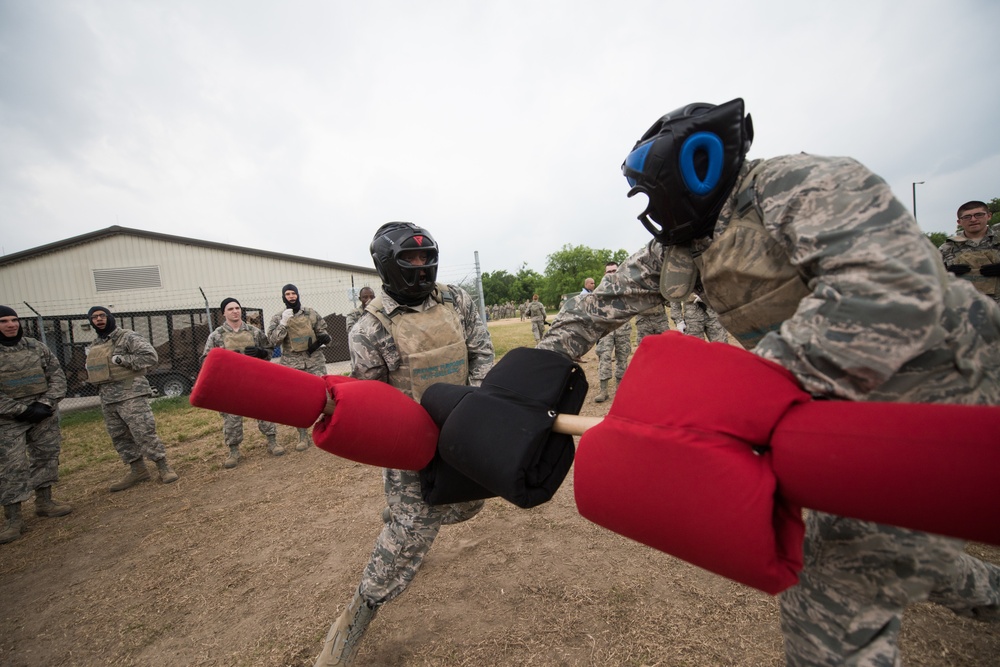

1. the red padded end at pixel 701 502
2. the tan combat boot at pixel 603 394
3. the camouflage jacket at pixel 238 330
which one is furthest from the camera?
the tan combat boot at pixel 603 394

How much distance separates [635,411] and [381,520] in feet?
12.6

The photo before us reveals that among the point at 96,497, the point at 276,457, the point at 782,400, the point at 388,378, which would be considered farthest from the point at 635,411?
the point at 96,497

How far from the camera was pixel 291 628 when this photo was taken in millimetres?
2859

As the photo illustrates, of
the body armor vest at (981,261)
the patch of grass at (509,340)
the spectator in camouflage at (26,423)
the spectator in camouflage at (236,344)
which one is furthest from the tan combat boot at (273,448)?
the body armor vest at (981,261)

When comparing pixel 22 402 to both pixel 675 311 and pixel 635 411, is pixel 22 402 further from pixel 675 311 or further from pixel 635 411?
pixel 675 311

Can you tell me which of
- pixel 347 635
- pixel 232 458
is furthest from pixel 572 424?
pixel 232 458

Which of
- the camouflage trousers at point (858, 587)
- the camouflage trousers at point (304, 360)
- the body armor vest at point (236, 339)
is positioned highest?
the body armor vest at point (236, 339)

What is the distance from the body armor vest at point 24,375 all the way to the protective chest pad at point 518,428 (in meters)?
6.48

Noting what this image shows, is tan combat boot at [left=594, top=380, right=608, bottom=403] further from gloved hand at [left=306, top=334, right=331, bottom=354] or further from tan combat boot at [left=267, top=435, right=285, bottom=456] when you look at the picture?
tan combat boot at [left=267, top=435, right=285, bottom=456]

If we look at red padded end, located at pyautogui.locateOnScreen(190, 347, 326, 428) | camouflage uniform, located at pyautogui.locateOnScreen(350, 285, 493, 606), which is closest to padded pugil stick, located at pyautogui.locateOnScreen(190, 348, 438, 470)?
red padded end, located at pyautogui.locateOnScreen(190, 347, 326, 428)

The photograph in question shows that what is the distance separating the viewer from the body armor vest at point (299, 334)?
24.1 feet

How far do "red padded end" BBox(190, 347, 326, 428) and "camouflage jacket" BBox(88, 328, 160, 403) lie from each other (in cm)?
609

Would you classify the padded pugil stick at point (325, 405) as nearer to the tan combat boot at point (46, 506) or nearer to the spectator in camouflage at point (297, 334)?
the tan combat boot at point (46, 506)

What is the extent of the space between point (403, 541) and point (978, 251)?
7.55m
